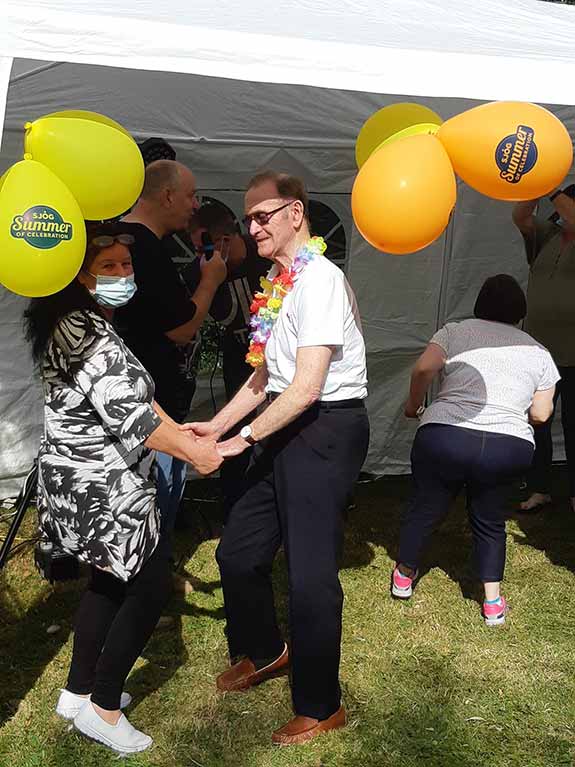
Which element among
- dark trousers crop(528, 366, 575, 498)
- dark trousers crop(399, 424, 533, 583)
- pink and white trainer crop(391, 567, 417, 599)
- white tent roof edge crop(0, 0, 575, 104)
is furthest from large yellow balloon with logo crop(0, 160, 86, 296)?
dark trousers crop(528, 366, 575, 498)

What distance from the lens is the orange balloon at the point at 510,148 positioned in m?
2.75

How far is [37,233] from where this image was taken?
2398 millimetres

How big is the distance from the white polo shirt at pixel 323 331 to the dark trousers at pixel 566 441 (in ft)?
8.51

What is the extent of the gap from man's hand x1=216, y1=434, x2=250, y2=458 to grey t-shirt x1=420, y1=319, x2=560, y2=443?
131cm

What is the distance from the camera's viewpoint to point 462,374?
3.94 meters

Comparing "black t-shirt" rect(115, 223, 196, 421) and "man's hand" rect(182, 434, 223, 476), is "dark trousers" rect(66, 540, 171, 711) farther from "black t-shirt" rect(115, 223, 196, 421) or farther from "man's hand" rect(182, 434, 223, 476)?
"black t-shirt" rect(115, 223, 196, 421)

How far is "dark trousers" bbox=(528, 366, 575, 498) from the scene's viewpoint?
5191 millimetres

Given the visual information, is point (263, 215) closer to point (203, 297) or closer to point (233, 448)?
point (233, 448)

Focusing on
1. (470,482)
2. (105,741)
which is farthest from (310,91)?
(105,741)

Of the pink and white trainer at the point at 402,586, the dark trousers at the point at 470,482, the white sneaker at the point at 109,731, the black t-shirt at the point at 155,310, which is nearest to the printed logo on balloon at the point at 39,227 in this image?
the black t-shirt at the point at 155,310

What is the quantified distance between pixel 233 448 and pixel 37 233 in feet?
3.20

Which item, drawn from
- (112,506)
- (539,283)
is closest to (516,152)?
(112,506)

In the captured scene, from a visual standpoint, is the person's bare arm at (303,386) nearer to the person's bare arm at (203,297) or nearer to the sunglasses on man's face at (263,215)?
the sunglasses on man's face at (263,215)

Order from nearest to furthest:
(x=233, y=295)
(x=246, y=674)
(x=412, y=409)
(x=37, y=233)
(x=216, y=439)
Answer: (x=37, y=233) < (x=216, y=439) < (x=246, y=674) < (x=412, y=409) < (x=233, y=295)
